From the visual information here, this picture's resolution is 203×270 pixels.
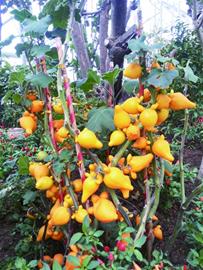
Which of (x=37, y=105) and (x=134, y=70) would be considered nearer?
(x=134, y=70)

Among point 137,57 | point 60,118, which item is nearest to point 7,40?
point 60,118

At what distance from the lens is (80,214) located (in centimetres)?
92

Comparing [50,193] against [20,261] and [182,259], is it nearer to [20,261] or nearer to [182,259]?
[20,261]

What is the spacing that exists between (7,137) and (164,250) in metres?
2.08

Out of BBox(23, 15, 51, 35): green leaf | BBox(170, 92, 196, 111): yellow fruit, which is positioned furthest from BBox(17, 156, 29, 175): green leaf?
BBox(170, 92, 196, 111): yellow fruit

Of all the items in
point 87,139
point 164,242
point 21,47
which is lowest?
point 164,242

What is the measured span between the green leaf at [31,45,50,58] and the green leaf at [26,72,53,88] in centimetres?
6

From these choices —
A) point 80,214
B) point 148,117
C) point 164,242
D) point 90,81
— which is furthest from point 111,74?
point 164,242

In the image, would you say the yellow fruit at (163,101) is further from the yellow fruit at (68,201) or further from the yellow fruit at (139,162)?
the yellow fruit at (68,201)

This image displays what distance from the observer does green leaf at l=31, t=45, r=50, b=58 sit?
0.94 m

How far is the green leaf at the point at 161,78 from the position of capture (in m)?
0.84

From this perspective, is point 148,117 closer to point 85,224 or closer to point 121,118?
point 121,118

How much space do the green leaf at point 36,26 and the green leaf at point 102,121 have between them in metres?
0.28

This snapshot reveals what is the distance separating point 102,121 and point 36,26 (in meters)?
0.33
